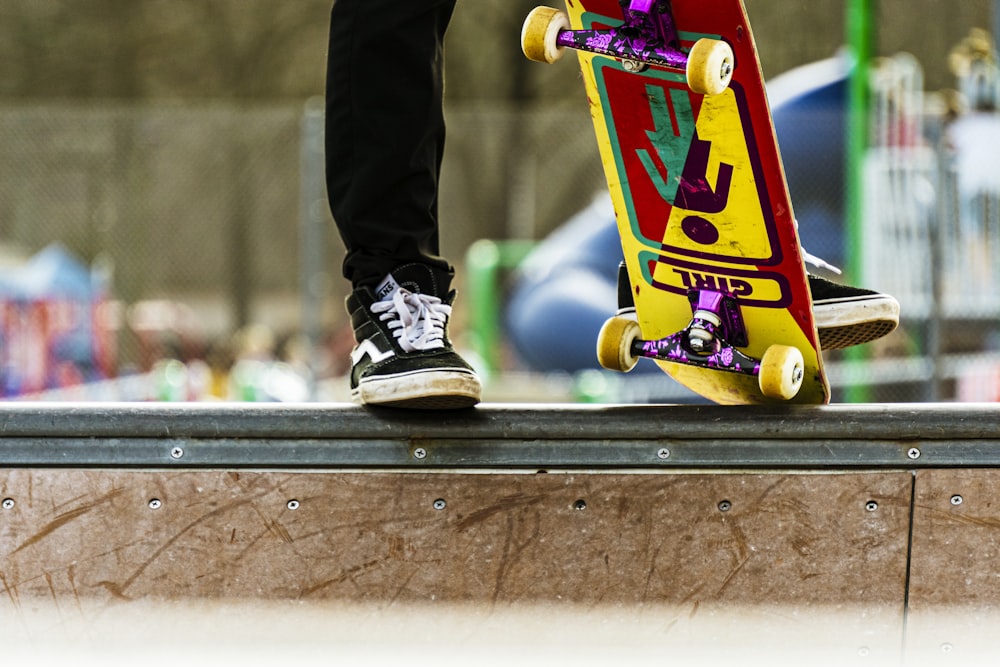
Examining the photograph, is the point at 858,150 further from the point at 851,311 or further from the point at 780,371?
the point at 780,371

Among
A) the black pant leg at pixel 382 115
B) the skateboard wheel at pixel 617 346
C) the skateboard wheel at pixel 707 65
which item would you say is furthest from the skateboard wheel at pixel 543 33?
the skateboard wheel at pixel 617 346

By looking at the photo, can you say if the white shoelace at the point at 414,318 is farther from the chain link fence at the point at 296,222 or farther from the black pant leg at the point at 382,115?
the chain link fence at the point at 296,222

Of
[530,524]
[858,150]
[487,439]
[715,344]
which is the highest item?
[858,150]

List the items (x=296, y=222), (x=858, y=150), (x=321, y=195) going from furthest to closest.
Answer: (x=296, y=222), (x=321, y=195), (x=858, y=150)

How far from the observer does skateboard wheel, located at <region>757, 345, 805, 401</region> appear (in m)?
2.03

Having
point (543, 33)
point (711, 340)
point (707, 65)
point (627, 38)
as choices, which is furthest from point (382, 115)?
point (711, 340)

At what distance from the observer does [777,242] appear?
2.10 metres

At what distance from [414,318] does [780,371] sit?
697 millimetres

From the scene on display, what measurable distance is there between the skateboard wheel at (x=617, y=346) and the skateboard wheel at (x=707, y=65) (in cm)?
60

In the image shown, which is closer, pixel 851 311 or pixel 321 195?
pixel 851 311

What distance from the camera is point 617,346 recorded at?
7.61ft

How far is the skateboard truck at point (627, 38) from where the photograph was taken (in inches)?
80.0

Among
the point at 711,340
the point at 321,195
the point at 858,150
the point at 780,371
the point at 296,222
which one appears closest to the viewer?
the point at 780,371

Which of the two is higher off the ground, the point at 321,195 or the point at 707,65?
the point at 321,195
